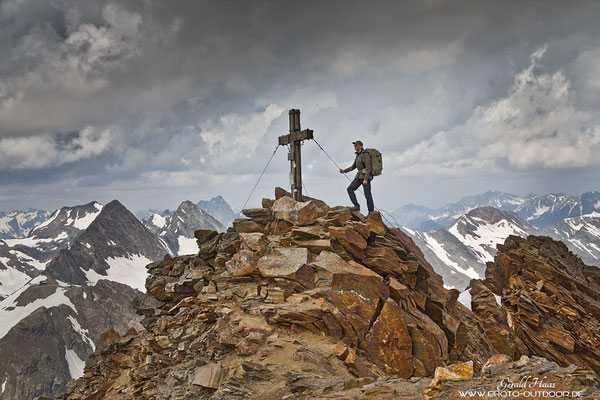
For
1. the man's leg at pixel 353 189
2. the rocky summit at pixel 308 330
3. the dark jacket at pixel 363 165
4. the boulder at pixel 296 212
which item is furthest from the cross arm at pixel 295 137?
the rocky summit at pixel 308 330

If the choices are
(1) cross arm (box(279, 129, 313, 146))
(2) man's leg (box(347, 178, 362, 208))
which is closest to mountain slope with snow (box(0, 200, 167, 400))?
(1) cross arm (box(279, 129, 313, 146))

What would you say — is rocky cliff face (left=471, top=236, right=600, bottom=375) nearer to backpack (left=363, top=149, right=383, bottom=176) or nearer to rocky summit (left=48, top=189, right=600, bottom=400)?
rocky summit (left=48, top=189, right=600, bottom=400)

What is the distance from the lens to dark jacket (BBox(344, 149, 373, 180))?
63.5 ft

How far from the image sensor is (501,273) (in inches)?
1337

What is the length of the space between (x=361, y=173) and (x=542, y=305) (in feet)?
77.9

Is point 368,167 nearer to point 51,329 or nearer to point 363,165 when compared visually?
point 363,165

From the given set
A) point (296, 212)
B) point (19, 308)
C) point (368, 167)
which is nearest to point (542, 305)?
point (368, 167)

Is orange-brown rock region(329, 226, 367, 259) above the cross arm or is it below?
below

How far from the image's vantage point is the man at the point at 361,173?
63.4 ft

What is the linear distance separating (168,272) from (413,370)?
1824 cm

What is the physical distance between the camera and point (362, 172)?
19562mm

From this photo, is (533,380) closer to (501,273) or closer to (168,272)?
(168,272)

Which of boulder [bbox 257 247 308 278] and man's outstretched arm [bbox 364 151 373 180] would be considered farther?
man's outstretched arm [bbox 364 151 373 180]

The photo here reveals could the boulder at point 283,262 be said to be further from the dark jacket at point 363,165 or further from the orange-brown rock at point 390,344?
the dark jacket at point 363,165
